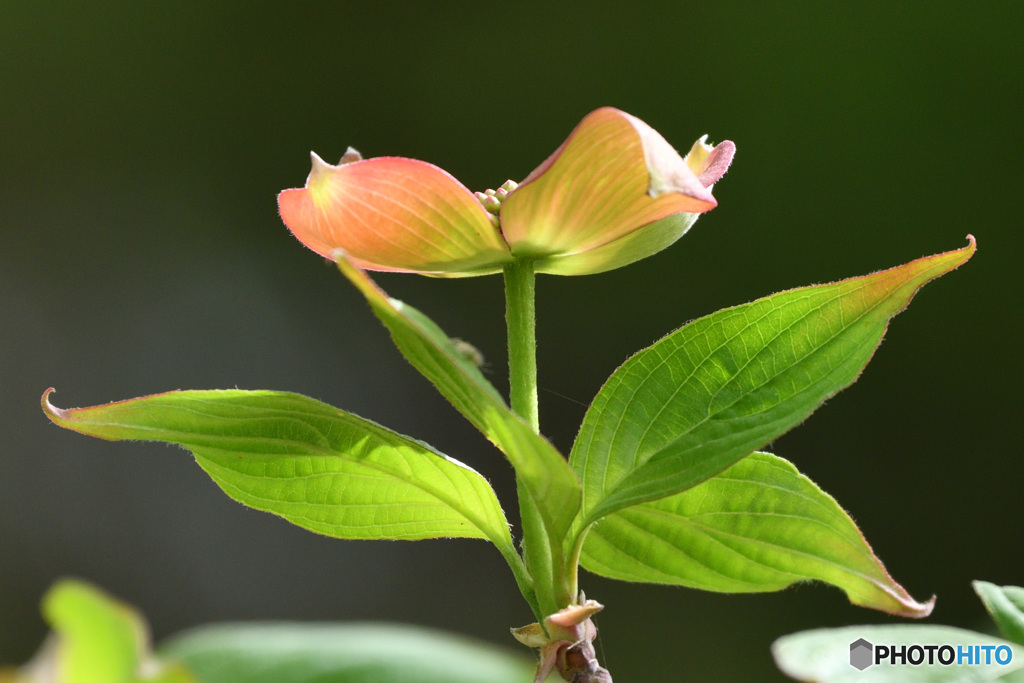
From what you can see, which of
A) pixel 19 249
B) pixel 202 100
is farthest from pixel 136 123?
pixel 19 249

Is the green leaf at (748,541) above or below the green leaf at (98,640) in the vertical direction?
above

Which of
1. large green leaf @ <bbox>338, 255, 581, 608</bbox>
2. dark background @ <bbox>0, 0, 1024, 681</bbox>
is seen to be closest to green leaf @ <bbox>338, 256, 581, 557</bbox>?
large green leaf @ <bbox>338, 255, 581, 608</bbox>

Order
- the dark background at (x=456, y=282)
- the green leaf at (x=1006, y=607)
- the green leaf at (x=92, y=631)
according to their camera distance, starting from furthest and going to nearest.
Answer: the dark background at (x=456, y=282)
the green leaf at (x=1006, y=607)
the green leaf at (x=92, y=631)

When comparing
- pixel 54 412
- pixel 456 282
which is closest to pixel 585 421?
pixel 54 412

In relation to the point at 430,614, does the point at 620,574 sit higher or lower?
lower

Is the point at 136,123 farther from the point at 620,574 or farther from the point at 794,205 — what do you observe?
the point at 620,574

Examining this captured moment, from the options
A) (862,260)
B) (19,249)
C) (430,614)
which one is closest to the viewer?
(862,260)

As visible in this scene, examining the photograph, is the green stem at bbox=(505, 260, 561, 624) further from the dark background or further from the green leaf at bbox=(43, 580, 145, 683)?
the dark background

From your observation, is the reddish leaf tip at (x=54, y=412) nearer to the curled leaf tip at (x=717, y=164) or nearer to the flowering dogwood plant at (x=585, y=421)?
the flowering dogwood plant at (x=585, y=421)

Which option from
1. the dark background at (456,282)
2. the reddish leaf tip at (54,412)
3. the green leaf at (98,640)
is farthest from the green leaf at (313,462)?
the dark background at (456,282)
